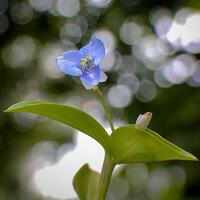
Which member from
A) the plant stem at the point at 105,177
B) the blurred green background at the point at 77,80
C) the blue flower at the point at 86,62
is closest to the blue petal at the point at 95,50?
the blue flower at the point at 86,62

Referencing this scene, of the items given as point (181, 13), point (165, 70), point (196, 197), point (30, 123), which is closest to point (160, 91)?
point (165, 70)

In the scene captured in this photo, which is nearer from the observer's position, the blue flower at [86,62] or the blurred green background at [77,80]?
the blue flower at [86,62]

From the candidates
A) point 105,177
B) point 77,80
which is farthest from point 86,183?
point 77,80

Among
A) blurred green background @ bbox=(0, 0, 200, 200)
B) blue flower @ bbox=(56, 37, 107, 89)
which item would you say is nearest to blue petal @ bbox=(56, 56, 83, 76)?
blue flower @ bbox=(56, 37, 107, 89)

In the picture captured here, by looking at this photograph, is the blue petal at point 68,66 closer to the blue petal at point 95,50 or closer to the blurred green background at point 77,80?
the blue petal at point 95,50

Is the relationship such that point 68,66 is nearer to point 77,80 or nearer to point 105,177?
point 105,177

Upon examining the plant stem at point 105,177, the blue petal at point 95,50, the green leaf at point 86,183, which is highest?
the blue petal at point 95,50

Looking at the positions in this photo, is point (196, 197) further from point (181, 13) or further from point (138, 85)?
point (138, 85)
